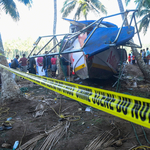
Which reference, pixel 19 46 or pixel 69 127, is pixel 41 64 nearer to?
→ pixel 69 127

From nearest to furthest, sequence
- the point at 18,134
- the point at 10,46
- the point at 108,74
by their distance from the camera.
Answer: the point at 18,134 < the point at 108,74 < the point at 10,46

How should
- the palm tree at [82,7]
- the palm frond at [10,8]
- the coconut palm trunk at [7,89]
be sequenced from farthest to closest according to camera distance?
the palm tree at [82,7] < the palm frond at [10,8] < the coconut palm trunk at [7,89]

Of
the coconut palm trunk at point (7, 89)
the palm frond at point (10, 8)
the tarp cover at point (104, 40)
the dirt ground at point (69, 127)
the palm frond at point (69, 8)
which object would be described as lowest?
the dirt ground at point (69, 127)

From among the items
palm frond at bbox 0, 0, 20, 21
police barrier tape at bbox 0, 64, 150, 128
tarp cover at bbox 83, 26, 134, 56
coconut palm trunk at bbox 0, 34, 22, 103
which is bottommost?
coconut palm trunk at bbox 0, 34, 22, 103

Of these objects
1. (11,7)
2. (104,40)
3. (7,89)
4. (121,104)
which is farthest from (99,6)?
(121,104)

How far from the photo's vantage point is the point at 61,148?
2248 millimetres

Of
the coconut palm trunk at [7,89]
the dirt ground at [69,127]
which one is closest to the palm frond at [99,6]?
the coconut palm trunk at [7,89]

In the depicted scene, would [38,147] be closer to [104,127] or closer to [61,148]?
[61,148]

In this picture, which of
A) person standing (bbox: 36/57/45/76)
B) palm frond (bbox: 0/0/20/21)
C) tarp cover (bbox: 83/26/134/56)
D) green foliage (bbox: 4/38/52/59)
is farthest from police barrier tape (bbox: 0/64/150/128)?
green foliage (bbox: 4/38/52/59)

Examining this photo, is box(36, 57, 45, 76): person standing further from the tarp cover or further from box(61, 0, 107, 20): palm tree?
box(61, 0, 107, 20): palm tree

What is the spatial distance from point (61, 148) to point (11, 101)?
3.05 metres

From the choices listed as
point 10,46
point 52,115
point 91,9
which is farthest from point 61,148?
point 10,46

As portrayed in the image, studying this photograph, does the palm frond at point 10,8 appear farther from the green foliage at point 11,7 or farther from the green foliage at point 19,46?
the green foliage at point 19,46

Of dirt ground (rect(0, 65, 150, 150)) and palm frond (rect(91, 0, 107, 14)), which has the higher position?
palm frond (rect(91, 0, 107, 14))
